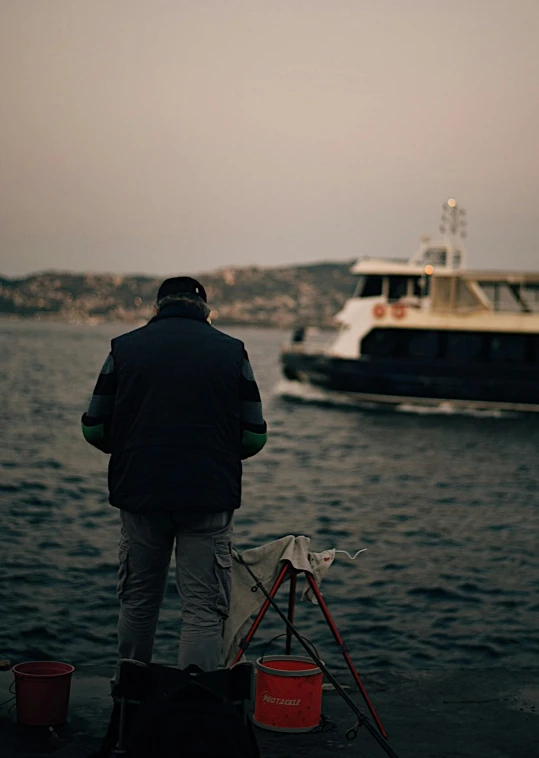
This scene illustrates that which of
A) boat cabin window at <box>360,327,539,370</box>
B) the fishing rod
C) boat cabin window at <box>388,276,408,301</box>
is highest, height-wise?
boat cabin window at <box>388,276,408,301</box>

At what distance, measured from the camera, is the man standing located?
4188 millimetres

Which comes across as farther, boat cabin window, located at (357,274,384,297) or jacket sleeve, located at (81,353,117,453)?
boat cabin window, located at (357,274,384,297)

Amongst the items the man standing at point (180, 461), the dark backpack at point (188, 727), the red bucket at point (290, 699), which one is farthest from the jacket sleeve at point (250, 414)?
the red bucket at point (290, 699)

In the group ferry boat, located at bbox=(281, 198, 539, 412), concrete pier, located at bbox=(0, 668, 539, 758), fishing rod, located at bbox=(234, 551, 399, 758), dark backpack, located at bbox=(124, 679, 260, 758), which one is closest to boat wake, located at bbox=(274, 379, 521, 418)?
ferry boat, located at bbox=(281, 198, 539, 412)

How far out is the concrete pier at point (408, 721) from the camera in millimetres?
4496

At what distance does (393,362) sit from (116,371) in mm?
30681

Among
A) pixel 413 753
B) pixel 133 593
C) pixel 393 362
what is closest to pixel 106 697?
pixel 133 593

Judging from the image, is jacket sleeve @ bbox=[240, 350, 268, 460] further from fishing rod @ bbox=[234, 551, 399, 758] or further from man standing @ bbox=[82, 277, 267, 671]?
fishing rod @ bbox=[234, 551, 399, 758]

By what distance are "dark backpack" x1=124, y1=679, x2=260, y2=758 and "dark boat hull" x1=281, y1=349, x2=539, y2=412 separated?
102 ft

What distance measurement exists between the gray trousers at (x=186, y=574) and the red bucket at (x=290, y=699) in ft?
1.94

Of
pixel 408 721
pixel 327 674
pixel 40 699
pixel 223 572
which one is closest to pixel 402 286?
pixel 408 721

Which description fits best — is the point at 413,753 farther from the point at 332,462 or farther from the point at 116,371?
the point at 332,462

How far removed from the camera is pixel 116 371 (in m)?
4.31

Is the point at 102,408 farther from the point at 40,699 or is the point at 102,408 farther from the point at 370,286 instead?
the point at 370,286
